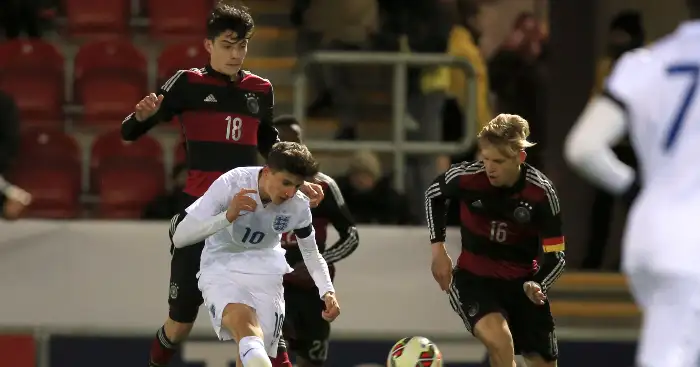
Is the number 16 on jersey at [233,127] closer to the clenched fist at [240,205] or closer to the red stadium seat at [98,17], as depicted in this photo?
the clenched fist at [240,205]

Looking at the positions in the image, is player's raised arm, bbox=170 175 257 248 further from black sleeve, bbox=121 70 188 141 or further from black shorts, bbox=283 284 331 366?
black shorts, bbox=283 284 331 366

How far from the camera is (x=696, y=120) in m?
3.95

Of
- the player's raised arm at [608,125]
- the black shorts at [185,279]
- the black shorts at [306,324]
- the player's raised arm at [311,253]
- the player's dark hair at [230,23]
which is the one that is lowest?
the black shorts at [306,324]

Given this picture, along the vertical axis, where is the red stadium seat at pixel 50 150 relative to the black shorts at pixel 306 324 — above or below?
above

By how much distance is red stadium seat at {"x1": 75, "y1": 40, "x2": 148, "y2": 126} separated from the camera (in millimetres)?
10062

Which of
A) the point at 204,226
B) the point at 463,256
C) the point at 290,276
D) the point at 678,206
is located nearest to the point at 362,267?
the point at 290,276

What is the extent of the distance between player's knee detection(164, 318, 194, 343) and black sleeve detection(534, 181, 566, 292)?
1.69 m

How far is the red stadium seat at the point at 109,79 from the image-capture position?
10062mm

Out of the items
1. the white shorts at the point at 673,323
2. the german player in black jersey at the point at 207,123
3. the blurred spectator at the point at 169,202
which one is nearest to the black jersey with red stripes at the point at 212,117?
the german player in black jersey at the point at 207,123

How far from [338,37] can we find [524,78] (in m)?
1.33

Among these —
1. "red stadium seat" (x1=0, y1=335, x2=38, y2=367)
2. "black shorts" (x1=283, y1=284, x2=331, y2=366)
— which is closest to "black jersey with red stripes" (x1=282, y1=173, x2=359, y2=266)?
"black shorts" (x1=283, y1=284, x2=331, y2=366)

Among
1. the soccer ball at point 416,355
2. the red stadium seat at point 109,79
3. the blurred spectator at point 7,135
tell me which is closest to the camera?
the soccer ball at point 416,355

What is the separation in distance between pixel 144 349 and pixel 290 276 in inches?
53.8

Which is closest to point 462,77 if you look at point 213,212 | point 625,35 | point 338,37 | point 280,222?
point 338,37
